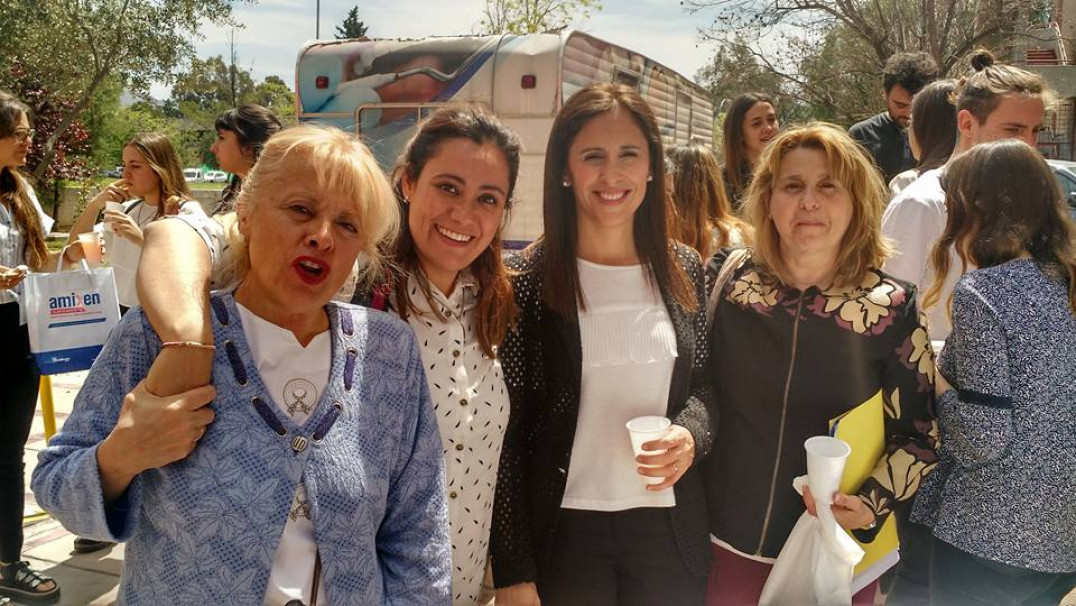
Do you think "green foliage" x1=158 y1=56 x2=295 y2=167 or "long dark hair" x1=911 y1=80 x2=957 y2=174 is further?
"green foliage" x1=158 y1=56 x2=295 y2=167

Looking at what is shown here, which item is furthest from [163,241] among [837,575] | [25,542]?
[25,542]

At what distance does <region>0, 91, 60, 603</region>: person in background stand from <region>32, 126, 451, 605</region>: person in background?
A: 8.59ft

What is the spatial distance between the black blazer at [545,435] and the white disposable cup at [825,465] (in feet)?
0.99

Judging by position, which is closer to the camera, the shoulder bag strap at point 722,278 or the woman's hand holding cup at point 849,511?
the woman's hand holding cup at point 849,511

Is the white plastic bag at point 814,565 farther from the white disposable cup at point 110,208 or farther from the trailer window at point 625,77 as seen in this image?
the trailer window at point 625,77

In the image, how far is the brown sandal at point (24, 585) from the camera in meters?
3.43

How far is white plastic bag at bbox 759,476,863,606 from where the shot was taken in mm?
1753

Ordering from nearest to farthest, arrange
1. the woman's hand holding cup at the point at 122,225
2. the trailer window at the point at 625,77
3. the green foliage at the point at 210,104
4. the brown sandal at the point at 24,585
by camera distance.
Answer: the brown sandal at the point at 24,585 < the woman's hand holding cup at the point at 122,225 < the trailer window at the point at 625,77 < the green foliage at the point at 210,104

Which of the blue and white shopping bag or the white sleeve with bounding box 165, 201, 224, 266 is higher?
the white sleeve with bounding box 165, 201, 224, 266

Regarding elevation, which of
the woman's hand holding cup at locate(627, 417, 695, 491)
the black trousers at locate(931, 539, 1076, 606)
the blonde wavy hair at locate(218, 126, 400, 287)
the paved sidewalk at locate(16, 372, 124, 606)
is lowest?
the paved sidewalk at locate(16, 372, 124, 606)

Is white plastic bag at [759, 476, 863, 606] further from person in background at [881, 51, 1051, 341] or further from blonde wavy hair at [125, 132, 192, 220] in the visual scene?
blonde wavy hair at [125, 132, 192, 220]

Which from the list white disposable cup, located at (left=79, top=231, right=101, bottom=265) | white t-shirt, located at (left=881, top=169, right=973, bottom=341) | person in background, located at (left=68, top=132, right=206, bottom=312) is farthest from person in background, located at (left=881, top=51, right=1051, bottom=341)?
white disposable cup, located at (left=79, top=231, right=101, bottom=265)

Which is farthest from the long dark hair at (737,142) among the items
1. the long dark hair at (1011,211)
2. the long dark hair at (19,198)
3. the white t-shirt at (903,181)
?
A: the long dark hair at (19,198)

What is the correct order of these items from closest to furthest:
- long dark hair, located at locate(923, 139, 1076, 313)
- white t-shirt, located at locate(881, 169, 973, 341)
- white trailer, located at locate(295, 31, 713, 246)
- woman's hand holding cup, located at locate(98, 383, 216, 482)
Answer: woman's hand holding cup, located at locate(98, 383, 216, 482) → long dark hair, located at locate(923, 139, 1076, 313) → white t-shirt, located at locate(881, 169, 973, 341) → white trailer, located at locate(295, 31, 713, 246)
